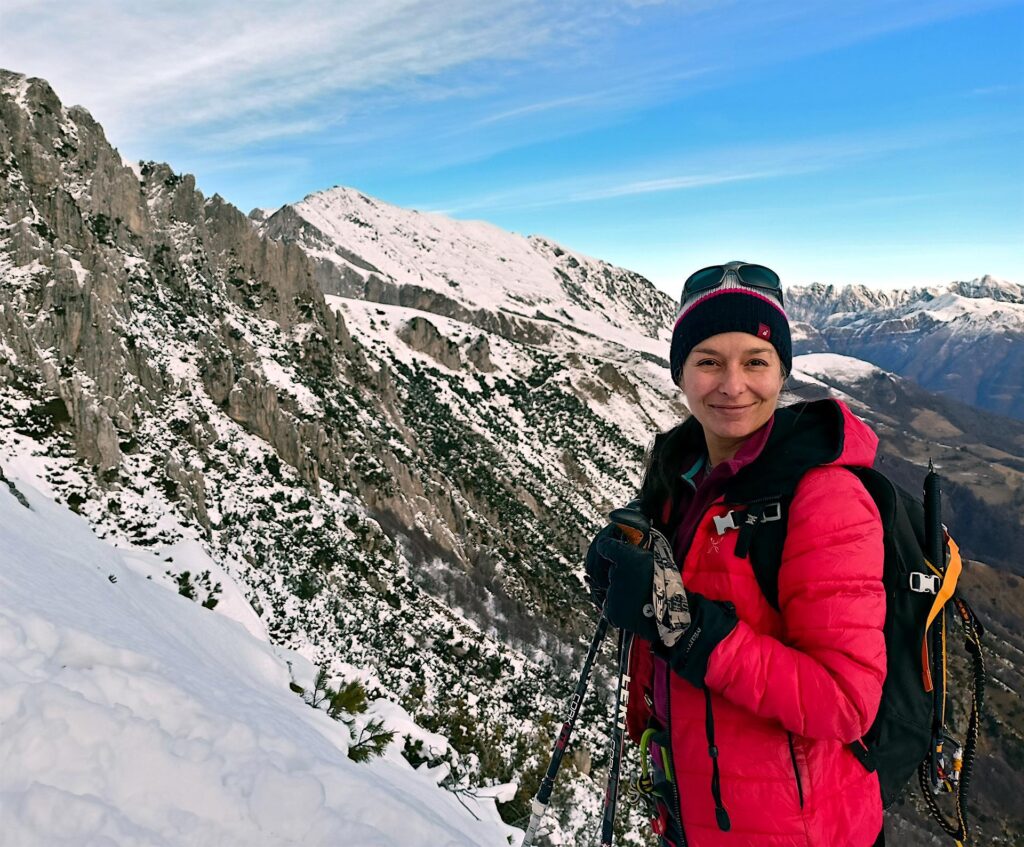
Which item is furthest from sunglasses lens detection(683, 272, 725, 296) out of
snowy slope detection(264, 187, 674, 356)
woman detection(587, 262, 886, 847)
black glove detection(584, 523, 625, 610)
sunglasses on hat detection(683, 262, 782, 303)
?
snowy slope detection(264, 187, 674, 356)

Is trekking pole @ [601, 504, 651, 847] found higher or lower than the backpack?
Result: lower

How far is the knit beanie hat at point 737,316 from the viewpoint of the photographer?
8.29ft

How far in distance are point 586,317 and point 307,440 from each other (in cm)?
16267

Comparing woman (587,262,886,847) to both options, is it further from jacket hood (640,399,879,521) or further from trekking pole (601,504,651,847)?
trekking pole (601,504,651,847)

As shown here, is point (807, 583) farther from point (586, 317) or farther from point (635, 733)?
point (586, 317)

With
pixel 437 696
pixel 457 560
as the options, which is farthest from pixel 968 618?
pixel 457 560

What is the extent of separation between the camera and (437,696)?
21078mm

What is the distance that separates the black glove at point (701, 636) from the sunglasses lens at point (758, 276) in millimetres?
1436

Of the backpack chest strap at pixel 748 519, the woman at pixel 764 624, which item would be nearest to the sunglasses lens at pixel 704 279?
the woman at pixel 764 624

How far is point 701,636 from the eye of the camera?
6.77ft

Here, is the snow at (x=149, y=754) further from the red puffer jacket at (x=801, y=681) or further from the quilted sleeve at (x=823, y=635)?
the quilted sleeve at (x=823, y=635)

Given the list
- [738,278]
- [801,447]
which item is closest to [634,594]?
[801,447]

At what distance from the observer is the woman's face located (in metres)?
2.45

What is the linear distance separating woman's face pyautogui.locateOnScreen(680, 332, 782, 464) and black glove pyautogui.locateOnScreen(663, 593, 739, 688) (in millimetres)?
748
